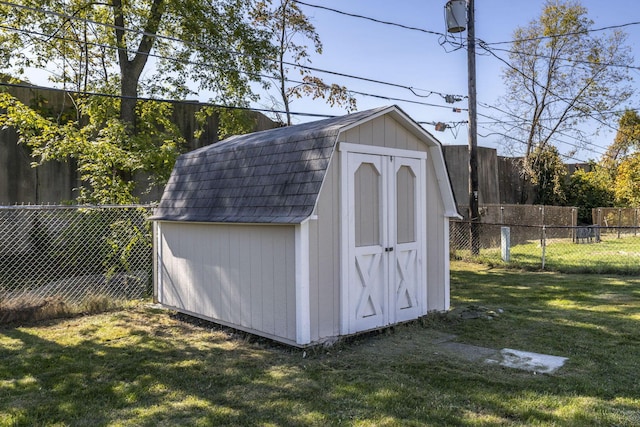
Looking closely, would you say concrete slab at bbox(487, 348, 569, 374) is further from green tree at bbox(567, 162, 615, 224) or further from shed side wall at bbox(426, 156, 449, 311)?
green tree at bbox(567, 162, 615, 224)

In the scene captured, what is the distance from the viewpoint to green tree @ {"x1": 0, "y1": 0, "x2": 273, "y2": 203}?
901 cm

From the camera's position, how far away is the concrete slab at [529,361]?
437 centimetres

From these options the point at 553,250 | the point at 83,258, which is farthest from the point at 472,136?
the point at 83,258

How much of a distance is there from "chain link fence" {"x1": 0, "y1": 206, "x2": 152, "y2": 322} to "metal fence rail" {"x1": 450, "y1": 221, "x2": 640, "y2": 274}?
7499mm

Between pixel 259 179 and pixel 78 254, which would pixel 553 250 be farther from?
pixel 78 254

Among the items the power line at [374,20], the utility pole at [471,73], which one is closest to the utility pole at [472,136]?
the utility pole at [471,73]

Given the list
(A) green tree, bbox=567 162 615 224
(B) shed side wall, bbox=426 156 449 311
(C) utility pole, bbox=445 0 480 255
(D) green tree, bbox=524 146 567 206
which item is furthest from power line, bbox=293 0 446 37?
(A) green tree, bbox=567 162 615 224

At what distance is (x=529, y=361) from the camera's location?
4590mm

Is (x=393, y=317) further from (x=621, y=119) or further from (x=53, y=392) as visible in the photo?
(x=621, y=119)

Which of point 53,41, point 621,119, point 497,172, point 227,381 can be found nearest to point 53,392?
point 227,381

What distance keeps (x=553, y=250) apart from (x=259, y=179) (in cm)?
1157

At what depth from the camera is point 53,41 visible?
11.0 metres

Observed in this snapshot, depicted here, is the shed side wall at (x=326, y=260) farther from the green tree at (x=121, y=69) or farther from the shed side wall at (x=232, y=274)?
the green tree at (x=121, y=69)

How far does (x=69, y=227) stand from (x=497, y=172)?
662 inches
